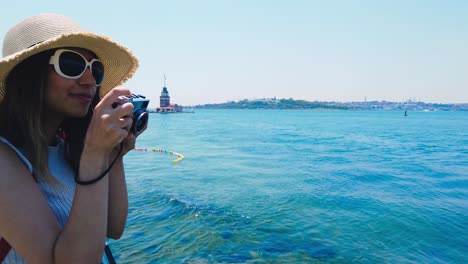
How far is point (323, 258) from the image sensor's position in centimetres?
724

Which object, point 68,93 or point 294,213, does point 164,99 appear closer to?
point 294,213

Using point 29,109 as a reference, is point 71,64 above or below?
above

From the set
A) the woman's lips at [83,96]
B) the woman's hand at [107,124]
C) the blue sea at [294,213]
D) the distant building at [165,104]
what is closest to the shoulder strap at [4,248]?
the woman's hand at [107,124]

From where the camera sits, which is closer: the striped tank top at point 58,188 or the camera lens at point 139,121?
the striped tank top at point 58,188

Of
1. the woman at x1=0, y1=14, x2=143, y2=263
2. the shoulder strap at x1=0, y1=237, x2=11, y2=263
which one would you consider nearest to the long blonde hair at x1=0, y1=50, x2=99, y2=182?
the woman at x1=0, y1=14, x2=143, y2=263

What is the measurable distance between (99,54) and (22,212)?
930mm

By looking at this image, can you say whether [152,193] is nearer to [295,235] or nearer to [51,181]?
[295,235]

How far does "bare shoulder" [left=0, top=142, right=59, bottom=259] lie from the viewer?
1.13m

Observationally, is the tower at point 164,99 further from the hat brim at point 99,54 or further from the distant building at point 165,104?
the hat brim at point 99,54

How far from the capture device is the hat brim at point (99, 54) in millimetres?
1335

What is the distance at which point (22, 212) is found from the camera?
3.75 feet

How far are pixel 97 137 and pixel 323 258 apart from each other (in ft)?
23.4

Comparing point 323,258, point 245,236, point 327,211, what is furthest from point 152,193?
point 323,258

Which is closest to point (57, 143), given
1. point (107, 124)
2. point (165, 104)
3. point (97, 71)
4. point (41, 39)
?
point (97, 71)
